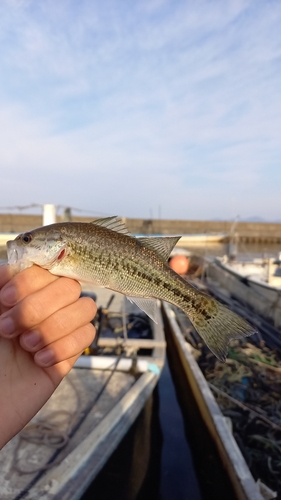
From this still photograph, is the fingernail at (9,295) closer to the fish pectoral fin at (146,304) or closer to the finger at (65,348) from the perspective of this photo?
the finger at (65,348)

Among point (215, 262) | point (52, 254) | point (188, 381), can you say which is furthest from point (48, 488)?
point (215, 262)

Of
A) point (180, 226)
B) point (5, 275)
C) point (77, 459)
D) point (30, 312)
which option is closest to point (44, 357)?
point (30, 312)

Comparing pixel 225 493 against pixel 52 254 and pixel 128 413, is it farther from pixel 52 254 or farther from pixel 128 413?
pixel 52 254

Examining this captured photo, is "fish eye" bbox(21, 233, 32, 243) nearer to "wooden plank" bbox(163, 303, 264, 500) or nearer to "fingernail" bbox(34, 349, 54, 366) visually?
"fingernail" bbox(34, 349, 54, 366)

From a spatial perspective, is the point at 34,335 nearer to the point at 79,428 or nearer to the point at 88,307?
the point at 88,307

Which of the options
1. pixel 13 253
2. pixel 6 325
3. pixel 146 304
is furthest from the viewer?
pixel 146 304

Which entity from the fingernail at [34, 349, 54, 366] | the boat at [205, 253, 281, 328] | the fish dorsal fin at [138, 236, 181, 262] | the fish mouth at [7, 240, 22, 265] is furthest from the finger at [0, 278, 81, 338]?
the boat at [205, 253, 281, 328]

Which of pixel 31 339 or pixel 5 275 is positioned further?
pixel 5 275
